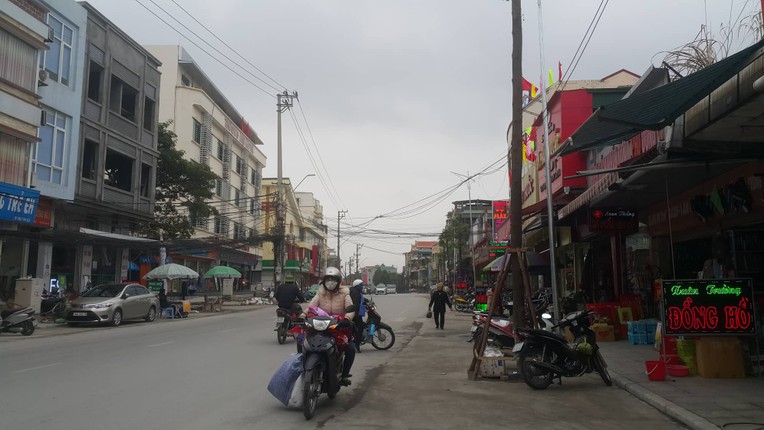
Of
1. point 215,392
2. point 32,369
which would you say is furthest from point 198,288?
point 215,392

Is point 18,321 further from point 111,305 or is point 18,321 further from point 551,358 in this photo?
point 551,358

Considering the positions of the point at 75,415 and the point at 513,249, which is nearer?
the point at 75,415

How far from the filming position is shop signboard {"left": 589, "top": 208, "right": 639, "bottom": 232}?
47.7 feet

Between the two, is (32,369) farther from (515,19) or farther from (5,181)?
(5,181)

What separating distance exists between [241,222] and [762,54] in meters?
53.7

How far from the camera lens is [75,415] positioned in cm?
652

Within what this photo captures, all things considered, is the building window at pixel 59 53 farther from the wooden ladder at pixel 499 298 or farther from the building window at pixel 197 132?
the wooden ladder at pixel 499 298

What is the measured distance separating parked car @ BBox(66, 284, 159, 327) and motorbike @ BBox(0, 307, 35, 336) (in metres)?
2.57

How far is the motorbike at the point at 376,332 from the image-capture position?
44.9 feet

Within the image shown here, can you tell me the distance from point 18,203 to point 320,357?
17176 millimetres

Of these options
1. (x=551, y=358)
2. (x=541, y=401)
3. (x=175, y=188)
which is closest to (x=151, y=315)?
(x=175, y=188)

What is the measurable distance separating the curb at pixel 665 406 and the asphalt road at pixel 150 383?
12.7 ft

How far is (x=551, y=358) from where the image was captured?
28.0ft

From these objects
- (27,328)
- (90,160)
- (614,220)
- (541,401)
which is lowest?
(541,401)
